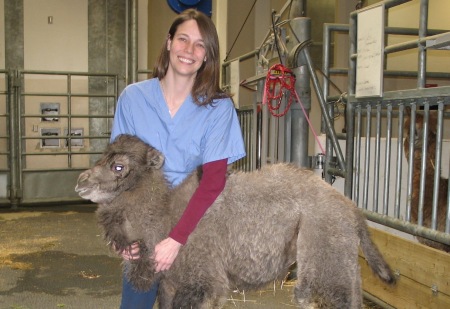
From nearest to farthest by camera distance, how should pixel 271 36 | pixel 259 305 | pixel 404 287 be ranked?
pixel 404 287
pixel 259 305
pixel 271 36

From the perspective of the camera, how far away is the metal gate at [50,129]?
8.96 m

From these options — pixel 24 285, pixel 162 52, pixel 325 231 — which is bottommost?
pixel 24 285

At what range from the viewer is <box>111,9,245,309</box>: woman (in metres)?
2.49

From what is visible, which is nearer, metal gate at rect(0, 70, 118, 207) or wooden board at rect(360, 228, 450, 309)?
wooden board at rect(360, 228, 450, 309)

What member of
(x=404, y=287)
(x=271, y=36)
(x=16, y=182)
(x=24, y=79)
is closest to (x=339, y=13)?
(x=271, y=36)

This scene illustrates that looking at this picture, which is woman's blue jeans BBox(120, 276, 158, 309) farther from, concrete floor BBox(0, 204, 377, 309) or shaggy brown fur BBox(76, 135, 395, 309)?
concrete floor BBox(0, 204, 377, 309)

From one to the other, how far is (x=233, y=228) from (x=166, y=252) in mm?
345

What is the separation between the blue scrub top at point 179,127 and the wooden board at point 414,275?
1.49m

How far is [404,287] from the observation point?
3729 millimetres

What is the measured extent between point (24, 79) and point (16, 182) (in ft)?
5.96

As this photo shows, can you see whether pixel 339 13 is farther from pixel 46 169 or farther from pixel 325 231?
pixel 325 231

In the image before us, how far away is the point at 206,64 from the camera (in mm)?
2582

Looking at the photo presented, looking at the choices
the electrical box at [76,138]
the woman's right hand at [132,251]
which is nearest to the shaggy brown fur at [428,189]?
the woman's right hand at [132,251]

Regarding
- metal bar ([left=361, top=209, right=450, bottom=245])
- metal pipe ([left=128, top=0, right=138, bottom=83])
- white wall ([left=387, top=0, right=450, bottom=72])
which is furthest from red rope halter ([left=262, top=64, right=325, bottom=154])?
metal pipe ([left=128, top=0, right=138, bottom=83])
